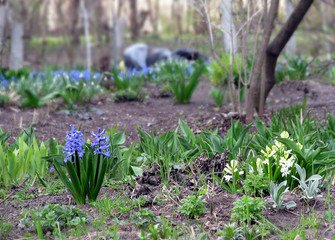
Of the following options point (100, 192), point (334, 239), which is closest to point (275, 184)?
point (334, 239)

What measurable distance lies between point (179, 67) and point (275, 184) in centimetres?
552

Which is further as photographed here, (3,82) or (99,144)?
(3,82)

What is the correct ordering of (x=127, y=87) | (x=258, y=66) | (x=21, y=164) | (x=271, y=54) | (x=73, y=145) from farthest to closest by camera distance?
1. (x=127, y=87)
2. (x=271, y=54)
3. (x=258, y=66)
4. (x=21, y=164)
5. (x=73, y=145)

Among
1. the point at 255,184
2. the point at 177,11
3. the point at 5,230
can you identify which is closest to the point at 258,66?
Answer: the point at 255,184

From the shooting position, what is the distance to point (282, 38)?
6215 mm

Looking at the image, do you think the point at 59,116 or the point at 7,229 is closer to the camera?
the point at 7,229

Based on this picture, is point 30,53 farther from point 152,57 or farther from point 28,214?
point 28,214

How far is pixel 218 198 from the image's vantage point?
12.5 feet

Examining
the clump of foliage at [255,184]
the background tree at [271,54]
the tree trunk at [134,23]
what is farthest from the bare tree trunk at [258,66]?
the tree trunk at [134,23]

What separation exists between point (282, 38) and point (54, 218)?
3414mm

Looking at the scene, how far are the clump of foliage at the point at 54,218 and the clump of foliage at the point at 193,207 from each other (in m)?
0.53

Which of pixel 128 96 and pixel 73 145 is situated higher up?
pixel 73 145

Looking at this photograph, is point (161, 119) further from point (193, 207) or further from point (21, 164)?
point (193, 207)

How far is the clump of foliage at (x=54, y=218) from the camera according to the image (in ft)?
11.4
